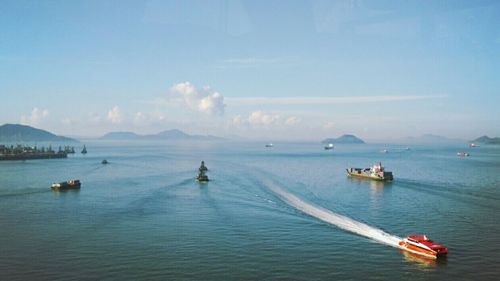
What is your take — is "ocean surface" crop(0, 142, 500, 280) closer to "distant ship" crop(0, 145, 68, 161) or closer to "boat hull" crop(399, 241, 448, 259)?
"boat hull" crop(399, 241, 448, 259)

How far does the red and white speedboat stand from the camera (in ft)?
116

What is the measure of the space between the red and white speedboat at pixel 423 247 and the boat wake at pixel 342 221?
135cm

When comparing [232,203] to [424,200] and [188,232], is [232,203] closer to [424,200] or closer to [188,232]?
[188,232]

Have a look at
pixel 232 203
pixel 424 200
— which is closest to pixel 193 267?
pixel 232 203

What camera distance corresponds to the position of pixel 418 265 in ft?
112

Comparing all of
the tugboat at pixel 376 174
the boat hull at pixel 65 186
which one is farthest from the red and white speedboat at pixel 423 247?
the boat hull at pixel 65 186

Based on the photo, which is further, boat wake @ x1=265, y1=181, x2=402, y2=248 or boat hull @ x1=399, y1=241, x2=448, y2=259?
boat wake @ x1=265, y1=181, x2=402, y2=248

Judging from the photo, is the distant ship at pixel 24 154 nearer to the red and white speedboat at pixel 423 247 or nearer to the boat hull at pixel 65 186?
the boat hull at pixel 65 186

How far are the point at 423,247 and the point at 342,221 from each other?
13.7 meters

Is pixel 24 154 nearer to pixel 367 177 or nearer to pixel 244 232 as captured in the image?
pixel 367 177

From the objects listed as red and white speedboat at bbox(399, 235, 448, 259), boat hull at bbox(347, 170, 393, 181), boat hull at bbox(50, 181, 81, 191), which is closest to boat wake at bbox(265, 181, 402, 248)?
red and white speedboat at bbox(399, 235, 448, 259)

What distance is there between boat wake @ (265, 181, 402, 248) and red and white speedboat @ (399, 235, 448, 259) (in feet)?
4.42

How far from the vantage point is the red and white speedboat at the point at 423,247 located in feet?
116

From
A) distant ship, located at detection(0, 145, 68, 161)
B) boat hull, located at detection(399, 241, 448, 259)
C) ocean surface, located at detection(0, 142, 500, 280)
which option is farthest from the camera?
distant ship, located at detection(0, 145, 68, 161)
